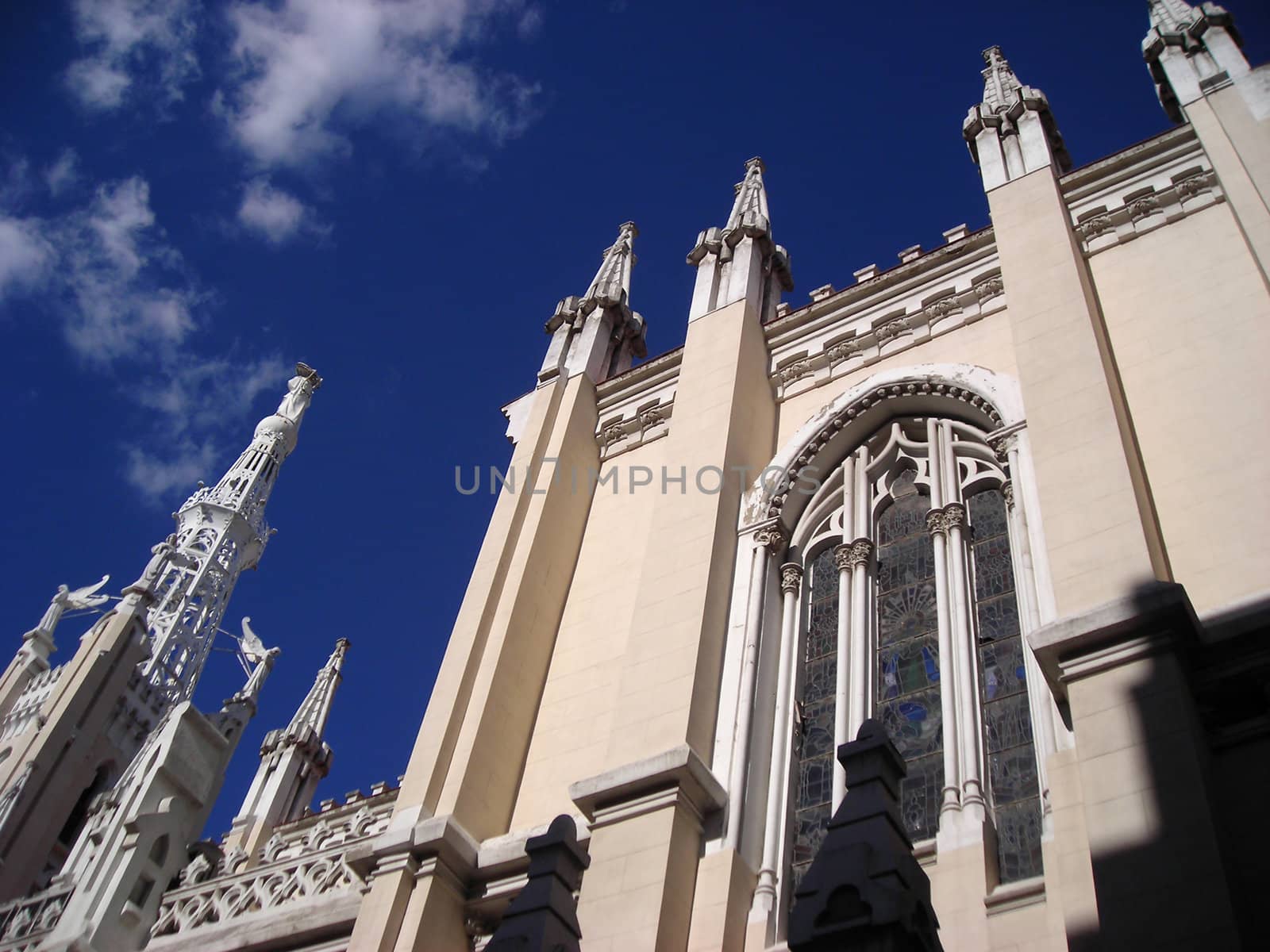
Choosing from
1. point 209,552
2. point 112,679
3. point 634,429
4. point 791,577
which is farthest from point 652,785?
point 209,552

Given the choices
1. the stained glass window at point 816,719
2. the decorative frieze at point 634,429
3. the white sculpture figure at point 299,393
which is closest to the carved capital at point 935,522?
the stained glass window at point 816,719

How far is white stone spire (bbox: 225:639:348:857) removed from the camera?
2120cm

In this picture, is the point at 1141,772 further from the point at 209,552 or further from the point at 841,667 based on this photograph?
the point at 209,552

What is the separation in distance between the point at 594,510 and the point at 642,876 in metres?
6.70

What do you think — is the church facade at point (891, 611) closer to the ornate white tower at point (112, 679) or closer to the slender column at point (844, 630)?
the slender column at point (844, 630)

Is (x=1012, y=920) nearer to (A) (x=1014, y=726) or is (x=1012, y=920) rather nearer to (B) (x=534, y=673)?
(A) (x=1014, y=726)

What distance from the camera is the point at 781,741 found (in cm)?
1141

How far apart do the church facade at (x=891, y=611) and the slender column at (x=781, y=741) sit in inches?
1.7

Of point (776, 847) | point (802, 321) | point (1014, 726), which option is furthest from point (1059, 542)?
point (802, 321)

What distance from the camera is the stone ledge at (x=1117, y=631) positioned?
822 centimetres

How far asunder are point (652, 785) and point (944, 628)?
9.30 feet

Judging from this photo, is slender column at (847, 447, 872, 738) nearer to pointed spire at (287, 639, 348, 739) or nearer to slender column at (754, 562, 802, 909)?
slender column at (754, 562, 802, 909)

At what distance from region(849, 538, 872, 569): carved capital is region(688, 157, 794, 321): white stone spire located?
14.6 feet

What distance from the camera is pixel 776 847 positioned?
10500 mm
